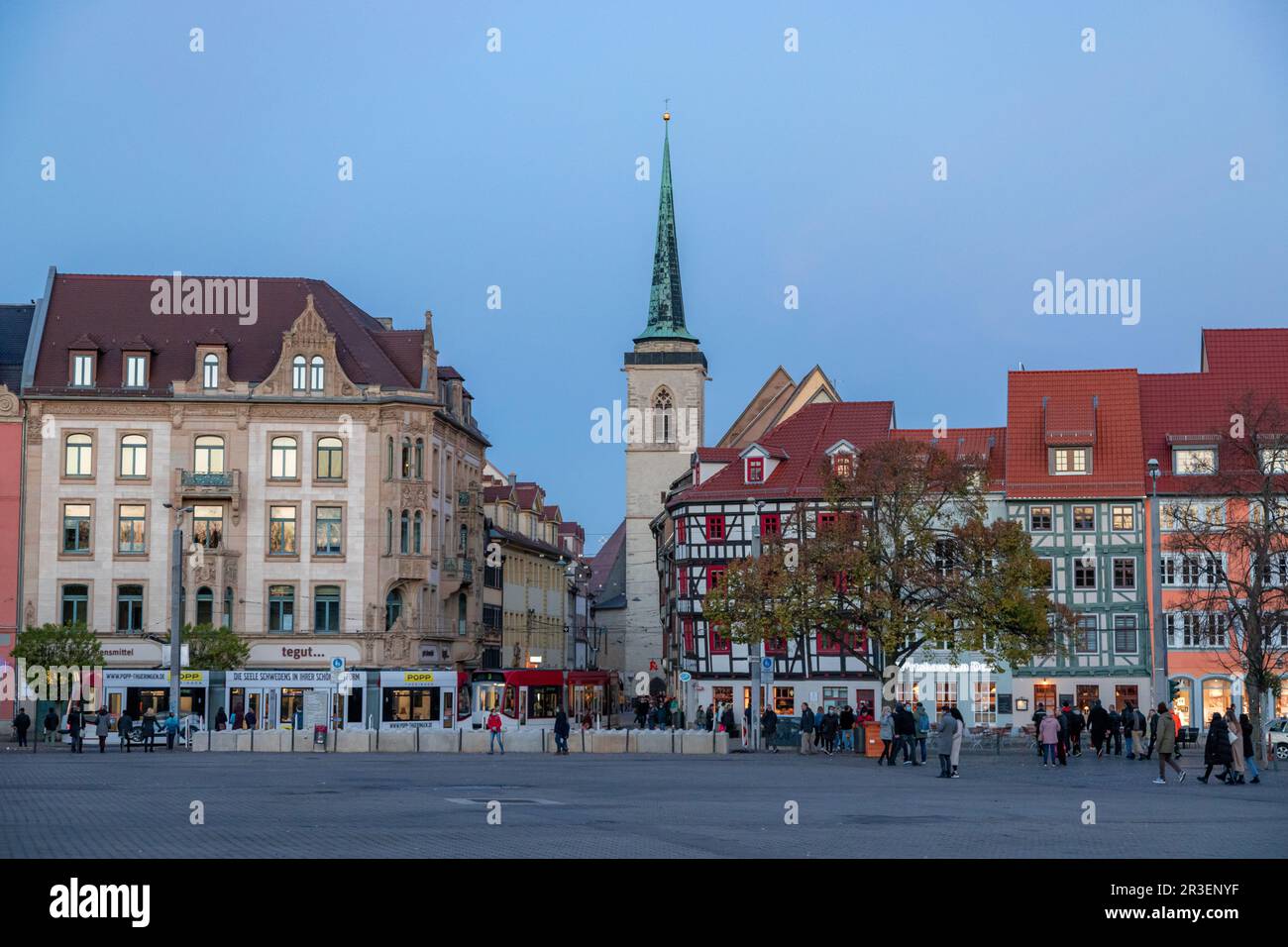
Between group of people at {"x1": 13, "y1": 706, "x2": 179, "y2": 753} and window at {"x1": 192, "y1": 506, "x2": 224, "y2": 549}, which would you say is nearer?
group of people at {"x1": 13, "y1": 706, "x2": 179, "y2": 753}

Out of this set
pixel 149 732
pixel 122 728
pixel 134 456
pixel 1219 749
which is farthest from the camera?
pixel 134 456

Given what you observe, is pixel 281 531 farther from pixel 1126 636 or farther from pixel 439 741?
pixel 1126 636

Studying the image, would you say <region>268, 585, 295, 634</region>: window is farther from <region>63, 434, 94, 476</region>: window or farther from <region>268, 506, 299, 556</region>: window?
<region>63, 434, 94, 476</region>: window

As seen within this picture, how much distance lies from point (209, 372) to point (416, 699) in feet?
60.6

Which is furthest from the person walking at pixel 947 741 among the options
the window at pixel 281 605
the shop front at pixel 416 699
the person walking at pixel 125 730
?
the window at pixel 281 605

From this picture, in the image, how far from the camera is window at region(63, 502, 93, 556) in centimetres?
7538

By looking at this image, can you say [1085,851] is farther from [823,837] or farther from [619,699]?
[619,699]

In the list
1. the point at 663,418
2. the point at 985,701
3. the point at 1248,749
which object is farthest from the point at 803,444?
the point at 663,418

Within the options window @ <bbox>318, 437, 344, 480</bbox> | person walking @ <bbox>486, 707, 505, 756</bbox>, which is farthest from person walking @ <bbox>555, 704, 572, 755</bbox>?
window @ <bbox>318, 437, 344, 480</bbox>

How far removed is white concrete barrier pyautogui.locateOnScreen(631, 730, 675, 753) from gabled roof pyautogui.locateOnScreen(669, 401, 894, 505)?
23.7 metres

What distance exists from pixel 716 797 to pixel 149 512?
1916 inches

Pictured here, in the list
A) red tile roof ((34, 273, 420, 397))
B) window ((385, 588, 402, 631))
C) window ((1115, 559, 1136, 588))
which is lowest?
window ((385, 588, 402, 631))

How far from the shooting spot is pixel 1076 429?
256 ft
